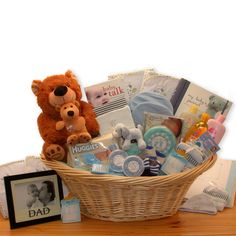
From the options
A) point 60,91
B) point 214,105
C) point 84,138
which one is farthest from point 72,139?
point 214,105

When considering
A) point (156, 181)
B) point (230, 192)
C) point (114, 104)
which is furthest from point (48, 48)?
point (230, 192)

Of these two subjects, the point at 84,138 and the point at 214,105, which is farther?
the point at 214,105

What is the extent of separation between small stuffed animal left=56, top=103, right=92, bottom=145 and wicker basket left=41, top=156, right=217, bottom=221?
9 cm

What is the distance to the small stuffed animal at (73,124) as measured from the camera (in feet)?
3.99

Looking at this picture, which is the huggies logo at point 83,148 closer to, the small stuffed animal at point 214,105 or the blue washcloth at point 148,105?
the blue washcloth at point 148,105

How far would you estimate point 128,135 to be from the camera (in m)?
1.23

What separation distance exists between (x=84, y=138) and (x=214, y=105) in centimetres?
44

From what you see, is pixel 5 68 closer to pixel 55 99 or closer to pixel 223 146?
pixel 55 99

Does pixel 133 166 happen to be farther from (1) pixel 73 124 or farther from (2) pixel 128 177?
(1) pixel 73 124

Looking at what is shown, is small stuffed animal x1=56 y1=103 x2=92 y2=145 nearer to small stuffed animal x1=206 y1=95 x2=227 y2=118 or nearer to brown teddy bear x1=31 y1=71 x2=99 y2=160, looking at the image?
brown teddy bear x1=31 y1=71 x2=99 y2=160

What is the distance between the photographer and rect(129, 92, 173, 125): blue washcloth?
1.33 metres

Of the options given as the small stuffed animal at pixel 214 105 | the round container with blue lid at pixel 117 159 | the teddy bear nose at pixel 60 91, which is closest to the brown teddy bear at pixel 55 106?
the teddy bear nose at pixel 60 91

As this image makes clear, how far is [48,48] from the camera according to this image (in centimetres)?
159

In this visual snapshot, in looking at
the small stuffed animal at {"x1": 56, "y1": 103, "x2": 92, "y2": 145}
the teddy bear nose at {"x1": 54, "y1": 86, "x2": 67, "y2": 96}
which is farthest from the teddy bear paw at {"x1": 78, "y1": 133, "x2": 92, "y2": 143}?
the teddy bear nose at {"x1": 54, "y1": 86, "x2": 67, "y2": 96}
